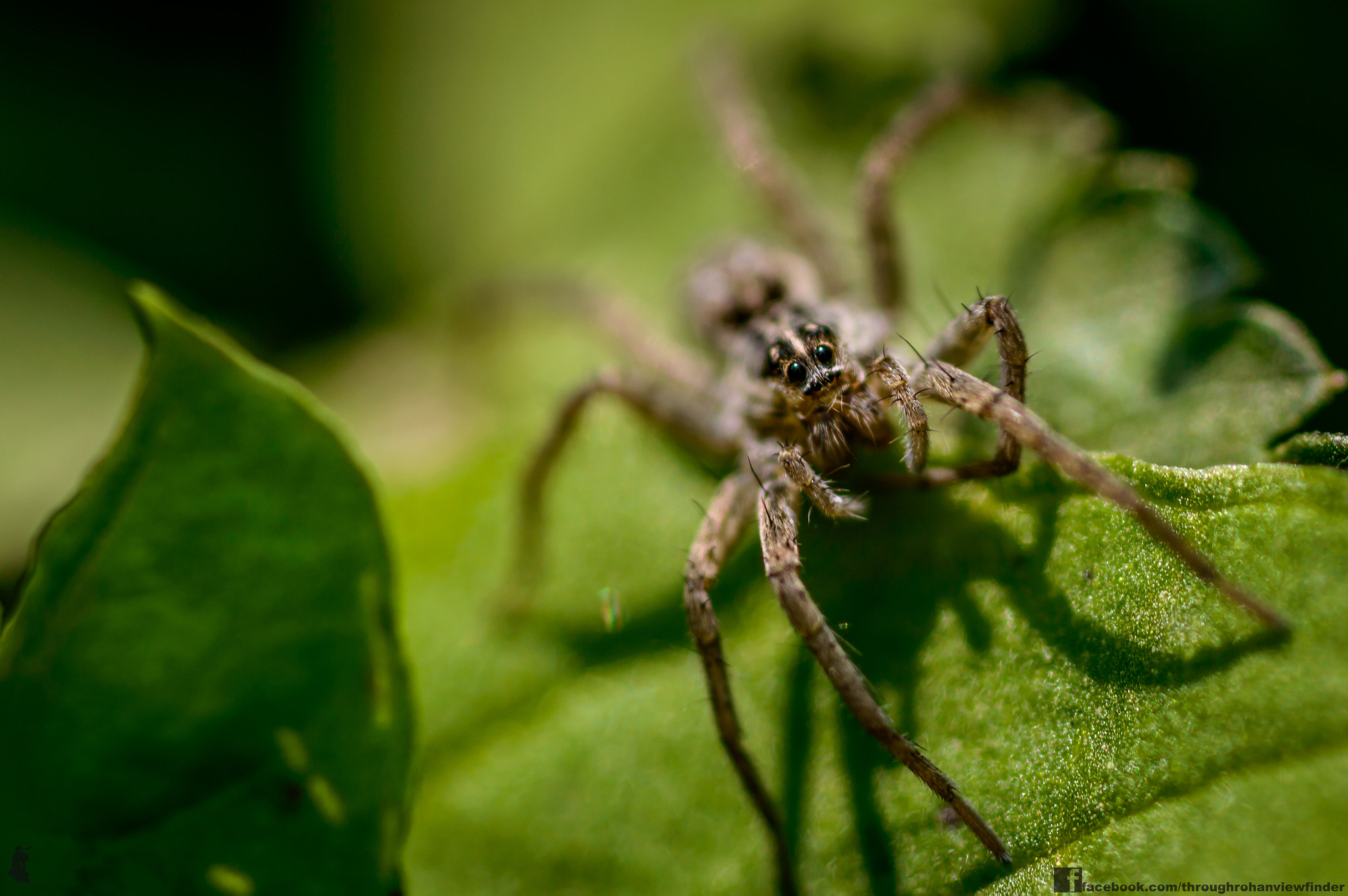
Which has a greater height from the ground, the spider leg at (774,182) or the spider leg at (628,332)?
the spider leg at (774,182)

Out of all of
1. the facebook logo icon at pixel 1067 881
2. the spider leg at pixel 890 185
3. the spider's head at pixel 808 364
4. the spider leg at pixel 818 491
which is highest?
the spider leg at pixel 890 185

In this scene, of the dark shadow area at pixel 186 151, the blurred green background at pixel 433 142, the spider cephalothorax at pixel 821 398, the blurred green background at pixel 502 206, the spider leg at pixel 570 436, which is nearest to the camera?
the spider cephalothorax at pixel 821 398

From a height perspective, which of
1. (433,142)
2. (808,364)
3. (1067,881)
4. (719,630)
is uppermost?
(433,142)

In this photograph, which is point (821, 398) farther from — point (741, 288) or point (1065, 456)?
point (741, 288)

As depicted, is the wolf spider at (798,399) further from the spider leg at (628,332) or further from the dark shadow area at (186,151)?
the dark shadow area at (186,151)

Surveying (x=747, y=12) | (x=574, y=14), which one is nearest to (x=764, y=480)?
(x=747, y=12)

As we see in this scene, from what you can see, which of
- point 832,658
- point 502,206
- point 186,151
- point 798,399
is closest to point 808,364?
point 798,399

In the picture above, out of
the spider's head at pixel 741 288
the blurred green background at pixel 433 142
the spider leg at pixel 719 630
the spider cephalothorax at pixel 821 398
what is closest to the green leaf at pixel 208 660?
the spider leg at pixel 719 630
